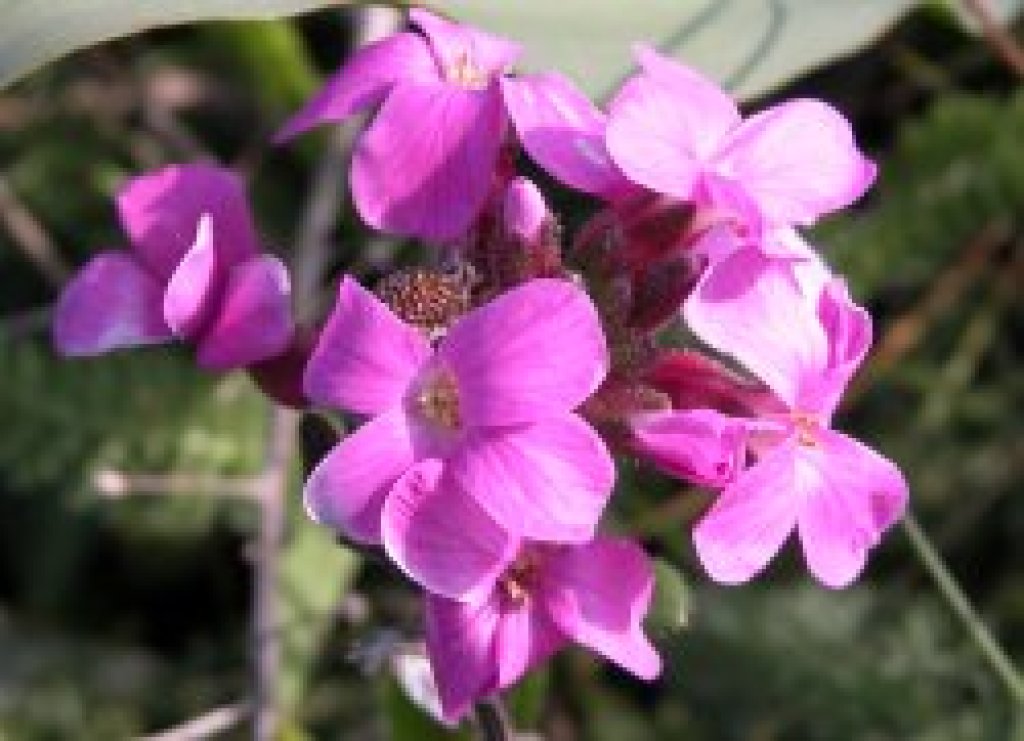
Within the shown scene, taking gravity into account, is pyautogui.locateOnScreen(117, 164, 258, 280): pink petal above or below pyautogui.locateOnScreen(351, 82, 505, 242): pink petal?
below

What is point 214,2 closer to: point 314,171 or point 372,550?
point 372,550

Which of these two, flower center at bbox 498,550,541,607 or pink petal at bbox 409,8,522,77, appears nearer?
flower center at bbox 498,550,541,607

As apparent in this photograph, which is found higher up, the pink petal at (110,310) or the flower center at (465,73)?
the flower center at (465,73)

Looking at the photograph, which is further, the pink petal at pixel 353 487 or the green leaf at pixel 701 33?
the green leaf at pixel 701 33

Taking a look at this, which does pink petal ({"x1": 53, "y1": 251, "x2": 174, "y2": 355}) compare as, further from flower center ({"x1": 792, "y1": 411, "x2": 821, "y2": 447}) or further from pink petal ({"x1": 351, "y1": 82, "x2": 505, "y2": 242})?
flower center ({"x1": 792, "y1": 411, "x2": 821, "y2": 447})

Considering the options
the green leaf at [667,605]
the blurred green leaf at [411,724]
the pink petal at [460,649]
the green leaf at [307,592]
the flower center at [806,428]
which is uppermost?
the flower center at [806,428]

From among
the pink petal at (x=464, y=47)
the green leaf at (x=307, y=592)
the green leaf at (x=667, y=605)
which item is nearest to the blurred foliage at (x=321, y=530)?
the green leaf at (x=307, y=592)

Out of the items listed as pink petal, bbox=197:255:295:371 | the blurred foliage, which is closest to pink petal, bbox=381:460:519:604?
pink petal, bbox=197:255:295:371

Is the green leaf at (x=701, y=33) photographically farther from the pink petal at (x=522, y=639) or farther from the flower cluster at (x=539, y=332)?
the pink petal at (x=522, y=639)

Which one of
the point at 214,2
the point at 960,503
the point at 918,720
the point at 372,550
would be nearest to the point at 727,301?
the point at 372,550
